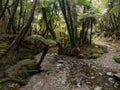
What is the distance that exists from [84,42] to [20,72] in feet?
25.4

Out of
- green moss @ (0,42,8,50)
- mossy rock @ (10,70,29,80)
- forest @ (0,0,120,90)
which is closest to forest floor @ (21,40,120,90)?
forest @ (0,0,120,90)

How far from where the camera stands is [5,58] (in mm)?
8156

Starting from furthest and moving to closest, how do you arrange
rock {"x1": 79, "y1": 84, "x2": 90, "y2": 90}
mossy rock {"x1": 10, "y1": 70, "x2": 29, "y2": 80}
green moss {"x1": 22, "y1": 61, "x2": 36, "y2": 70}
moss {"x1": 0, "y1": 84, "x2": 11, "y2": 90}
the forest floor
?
green moss {"x1": 22, "y1": 61, "x2": 36, "y2": 70} → mossy rock {"x1": 10, "y1": 70, "x2": 29, "y2": 80} → the forest floor → rock {"x1": 79, "y1": 84, "x2": 90, "y2": 90} → moss {"x1": 0, "y1": 84, "x2": 11, "y2": 90}

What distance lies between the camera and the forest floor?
6.31 m

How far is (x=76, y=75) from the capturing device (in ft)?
24.5

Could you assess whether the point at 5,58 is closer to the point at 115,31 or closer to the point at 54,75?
the point at 54,75

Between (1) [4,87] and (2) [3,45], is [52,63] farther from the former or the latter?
(1) [4,87]

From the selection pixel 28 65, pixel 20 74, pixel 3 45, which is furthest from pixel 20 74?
pixel 3 45

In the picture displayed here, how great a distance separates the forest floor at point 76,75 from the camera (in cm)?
631

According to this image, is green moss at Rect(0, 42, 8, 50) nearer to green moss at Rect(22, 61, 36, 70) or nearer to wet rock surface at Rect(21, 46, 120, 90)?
green moss at Rect(22, 61, 36, 70)

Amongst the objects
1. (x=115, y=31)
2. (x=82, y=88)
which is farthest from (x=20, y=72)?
(x=115, y=31)

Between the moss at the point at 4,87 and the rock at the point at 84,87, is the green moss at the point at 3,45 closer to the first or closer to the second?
the moss at the point at 4,87

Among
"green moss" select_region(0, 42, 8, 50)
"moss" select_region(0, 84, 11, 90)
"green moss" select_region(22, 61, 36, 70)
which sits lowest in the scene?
"moss" select_region(0, 84, 11, 90)

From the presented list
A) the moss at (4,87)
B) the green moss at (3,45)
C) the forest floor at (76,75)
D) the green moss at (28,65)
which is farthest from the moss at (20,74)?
the green moss at (3,45)
